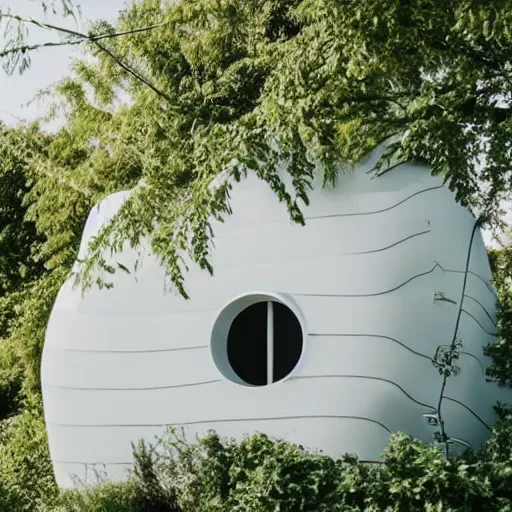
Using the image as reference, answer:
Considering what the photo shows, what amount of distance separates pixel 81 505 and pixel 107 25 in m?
4.74

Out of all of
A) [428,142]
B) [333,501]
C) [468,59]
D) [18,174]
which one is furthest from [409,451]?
[18,174]

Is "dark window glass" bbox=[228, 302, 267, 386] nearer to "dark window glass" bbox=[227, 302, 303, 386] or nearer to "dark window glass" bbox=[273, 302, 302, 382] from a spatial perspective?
"dark window glass" bbox=[227, 302, 303, 386]

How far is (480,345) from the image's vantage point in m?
6.92

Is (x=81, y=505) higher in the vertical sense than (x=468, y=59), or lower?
lower

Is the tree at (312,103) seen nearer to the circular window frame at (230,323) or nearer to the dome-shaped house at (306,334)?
the dome-shaped house at (306,334)

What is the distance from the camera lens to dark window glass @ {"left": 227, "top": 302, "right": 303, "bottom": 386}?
6.62 m

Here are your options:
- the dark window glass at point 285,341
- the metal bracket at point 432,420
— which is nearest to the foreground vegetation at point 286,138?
the metal bracket at point 432,420

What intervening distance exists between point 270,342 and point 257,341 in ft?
0.44

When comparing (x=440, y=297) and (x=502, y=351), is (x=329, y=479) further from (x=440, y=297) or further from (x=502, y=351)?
(x=502, y=351)

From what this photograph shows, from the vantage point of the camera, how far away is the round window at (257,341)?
6570mm

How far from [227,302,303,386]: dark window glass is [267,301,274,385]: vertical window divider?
2cm

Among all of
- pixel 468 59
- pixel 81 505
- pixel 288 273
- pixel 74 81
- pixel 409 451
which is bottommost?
pixel 81 505

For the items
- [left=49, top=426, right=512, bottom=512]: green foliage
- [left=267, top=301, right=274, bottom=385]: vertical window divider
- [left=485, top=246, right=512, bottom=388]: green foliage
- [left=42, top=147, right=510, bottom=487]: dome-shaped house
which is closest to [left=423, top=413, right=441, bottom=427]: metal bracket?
[left=42, top=147, right=510, bottom=487]: dome-shaped house

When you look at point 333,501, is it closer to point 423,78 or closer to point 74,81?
point 423,78
